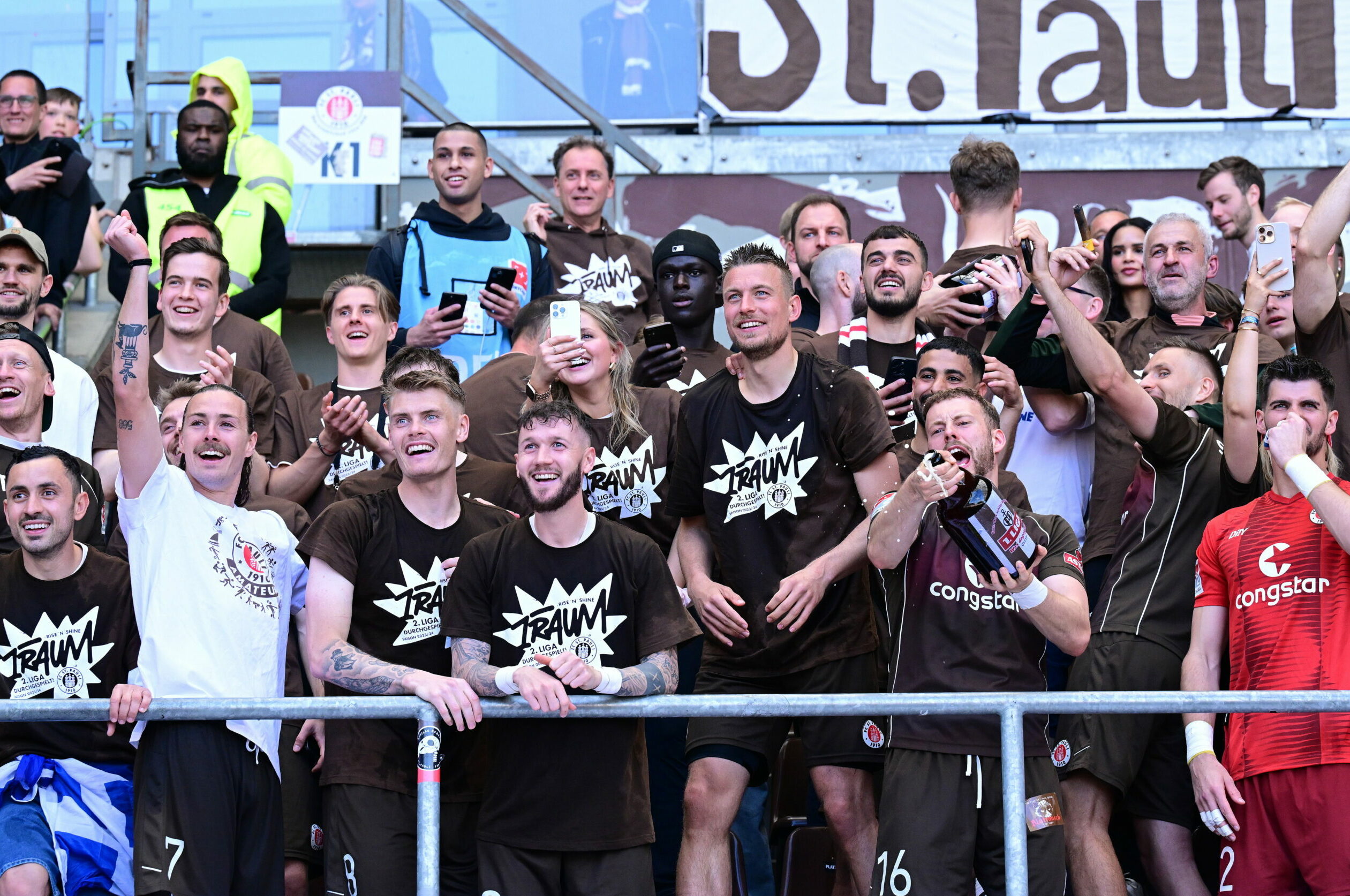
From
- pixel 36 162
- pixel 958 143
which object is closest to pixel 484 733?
pixel 36 162

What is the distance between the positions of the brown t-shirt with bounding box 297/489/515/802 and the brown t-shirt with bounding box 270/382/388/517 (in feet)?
3.45

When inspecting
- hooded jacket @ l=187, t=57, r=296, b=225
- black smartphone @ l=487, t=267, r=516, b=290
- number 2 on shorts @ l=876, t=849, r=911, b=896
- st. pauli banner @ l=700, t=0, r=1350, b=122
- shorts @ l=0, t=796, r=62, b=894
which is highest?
st. pauli banner @ l=700, t=0, r=1350, b=122

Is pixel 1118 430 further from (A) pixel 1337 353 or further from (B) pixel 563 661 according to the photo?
(B) pixel 563 661

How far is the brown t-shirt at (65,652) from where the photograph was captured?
490 cm

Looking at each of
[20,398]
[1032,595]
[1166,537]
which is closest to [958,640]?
[1032,595]

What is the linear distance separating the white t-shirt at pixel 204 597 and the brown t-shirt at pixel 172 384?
1251mm

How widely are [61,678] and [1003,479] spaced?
127 inches

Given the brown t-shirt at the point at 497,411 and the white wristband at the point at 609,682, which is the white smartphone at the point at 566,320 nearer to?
the brown t-shirt at the point at 497,411

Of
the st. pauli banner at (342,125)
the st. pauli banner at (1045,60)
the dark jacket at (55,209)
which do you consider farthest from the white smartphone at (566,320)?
the st. pauli banner at (1045,60)

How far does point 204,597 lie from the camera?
4.85 metres

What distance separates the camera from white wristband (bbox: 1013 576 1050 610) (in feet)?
15.1

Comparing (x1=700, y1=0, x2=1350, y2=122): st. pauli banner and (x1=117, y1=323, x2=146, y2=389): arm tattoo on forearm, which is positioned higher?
(x1=700, y1=0, x2=1350, y2=122): st. pauli banner

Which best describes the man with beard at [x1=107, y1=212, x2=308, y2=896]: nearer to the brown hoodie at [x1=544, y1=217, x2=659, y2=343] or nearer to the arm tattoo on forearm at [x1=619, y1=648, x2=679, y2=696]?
the arm tattoo on forearm at [x1=619, y1=648, x2=679, y2=696]

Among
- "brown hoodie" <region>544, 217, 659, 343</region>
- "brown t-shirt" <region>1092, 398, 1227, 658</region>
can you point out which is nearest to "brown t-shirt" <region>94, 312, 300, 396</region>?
"brown hoodie" <region>544, 217, 659, 343</region>
